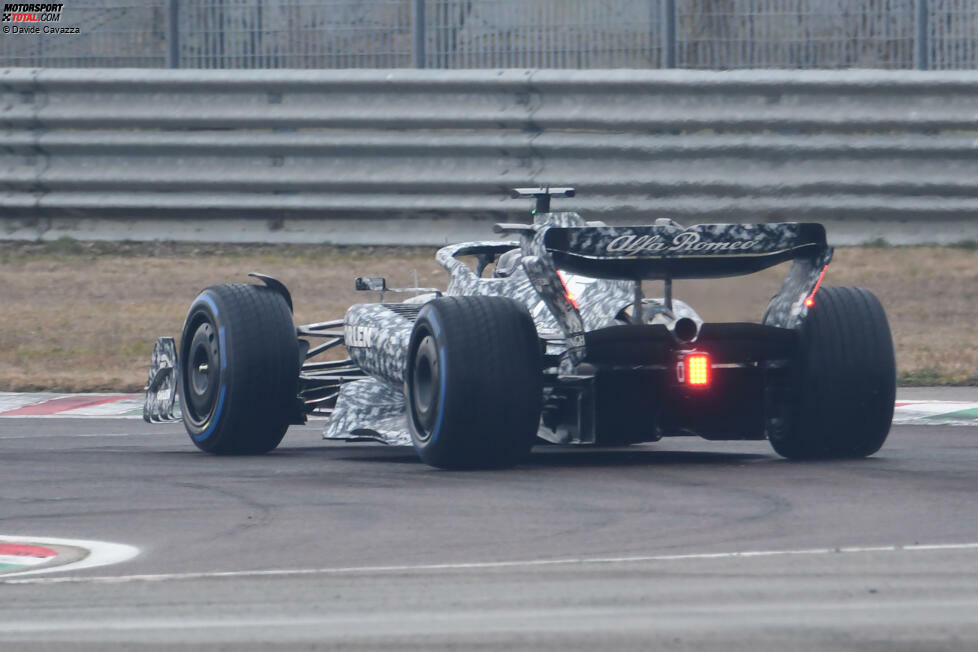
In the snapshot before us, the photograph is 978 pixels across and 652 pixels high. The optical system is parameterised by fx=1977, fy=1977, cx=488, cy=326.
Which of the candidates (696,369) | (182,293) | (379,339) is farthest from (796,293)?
(182,293)

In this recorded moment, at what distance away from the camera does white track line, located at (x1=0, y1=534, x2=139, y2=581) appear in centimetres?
Result: 648

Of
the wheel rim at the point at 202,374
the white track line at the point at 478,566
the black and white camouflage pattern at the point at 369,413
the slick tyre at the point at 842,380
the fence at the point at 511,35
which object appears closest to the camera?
the white track line at the point at 478,566

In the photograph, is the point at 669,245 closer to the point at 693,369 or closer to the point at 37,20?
the point at 693,369

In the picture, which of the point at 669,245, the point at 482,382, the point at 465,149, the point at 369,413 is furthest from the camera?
the point at 465,149

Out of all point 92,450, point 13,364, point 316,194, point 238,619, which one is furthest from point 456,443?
point 316,194

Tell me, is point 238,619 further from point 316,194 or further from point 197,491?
point 316,194

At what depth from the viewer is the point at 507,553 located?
21.7 ft

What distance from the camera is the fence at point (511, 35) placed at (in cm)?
1670

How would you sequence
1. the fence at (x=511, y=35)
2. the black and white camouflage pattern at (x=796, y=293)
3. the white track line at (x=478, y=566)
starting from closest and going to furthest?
the white track line at (x=478, y=566), the black and white camouflage pattern at (x=796, y=293), the fence at (x=511, y=35)

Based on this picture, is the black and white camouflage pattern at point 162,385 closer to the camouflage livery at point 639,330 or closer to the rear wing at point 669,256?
the camouflage livery at point 639,330

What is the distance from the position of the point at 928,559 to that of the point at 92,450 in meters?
5.74

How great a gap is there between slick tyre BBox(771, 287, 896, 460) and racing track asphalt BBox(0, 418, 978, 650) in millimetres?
174

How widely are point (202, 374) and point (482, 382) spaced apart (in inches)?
95.6

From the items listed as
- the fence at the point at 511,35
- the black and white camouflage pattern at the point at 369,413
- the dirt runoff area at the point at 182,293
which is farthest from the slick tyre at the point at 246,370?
the fence at the point at 511,35
